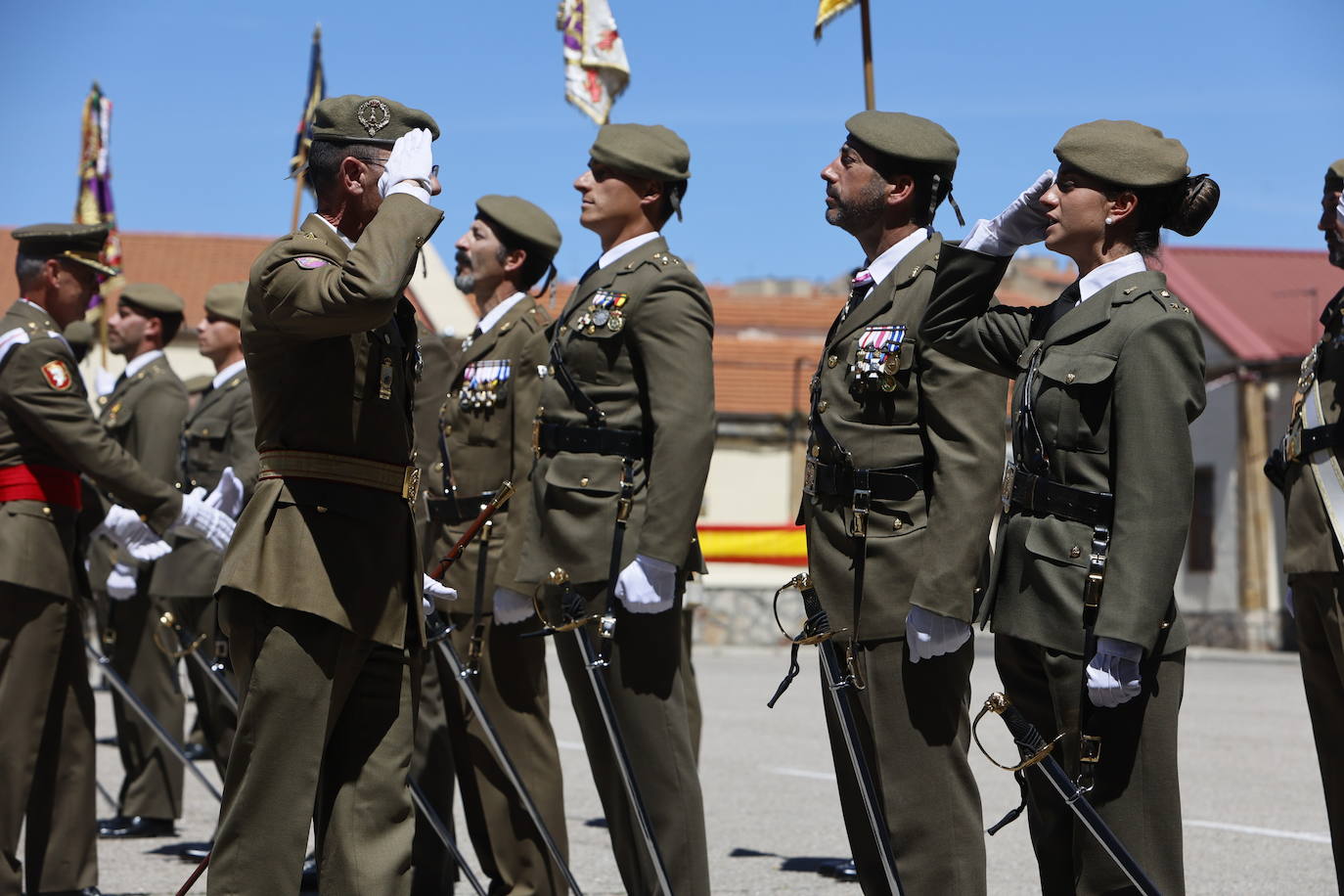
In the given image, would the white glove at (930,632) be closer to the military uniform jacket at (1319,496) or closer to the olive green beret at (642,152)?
the military uniform jacket at (1319,496)

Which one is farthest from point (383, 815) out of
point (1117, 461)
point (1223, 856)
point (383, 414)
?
point (1223, 856)

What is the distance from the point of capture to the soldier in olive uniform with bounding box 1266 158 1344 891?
16.6ft

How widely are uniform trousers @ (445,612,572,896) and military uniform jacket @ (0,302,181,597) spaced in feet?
4.00

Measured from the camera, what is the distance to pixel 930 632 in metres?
4.43

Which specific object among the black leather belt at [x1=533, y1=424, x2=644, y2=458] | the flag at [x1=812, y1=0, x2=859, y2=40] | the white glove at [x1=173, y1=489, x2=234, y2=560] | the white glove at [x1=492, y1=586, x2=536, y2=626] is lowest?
the white glove at [x1=492, y1=586, x2=536, y2=626]

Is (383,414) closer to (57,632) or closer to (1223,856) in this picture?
(57,632)

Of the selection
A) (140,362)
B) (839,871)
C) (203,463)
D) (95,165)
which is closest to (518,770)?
(839,871)

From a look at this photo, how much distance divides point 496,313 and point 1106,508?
3.12 meters

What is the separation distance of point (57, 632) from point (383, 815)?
2.38 metres

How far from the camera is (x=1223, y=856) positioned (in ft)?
23.4

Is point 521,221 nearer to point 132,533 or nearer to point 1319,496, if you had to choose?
point 132,533

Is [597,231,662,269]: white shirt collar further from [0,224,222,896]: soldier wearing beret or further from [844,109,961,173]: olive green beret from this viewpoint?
[0,224,222,896]: soldier wearing beret

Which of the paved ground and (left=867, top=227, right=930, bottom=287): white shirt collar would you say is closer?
(left=867, top=227, right=930, bottom=287): white shirt collar

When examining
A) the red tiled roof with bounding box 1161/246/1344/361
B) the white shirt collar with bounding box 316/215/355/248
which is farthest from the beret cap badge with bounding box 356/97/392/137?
the red tiled roof with bounding box 1161/246/1344/361
